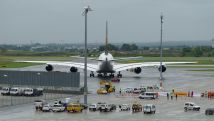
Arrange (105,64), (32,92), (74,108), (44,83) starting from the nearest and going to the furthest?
(74,108)
(32,92)
(44,83)
(105,64)

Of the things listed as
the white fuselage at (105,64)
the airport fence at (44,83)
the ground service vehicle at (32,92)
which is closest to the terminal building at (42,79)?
the airport fence at (44,83)

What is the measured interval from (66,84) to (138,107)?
966 inches

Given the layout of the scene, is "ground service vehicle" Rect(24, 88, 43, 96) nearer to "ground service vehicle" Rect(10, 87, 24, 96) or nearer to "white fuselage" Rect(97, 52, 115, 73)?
"ground service vehicle" Rect(10, 87, 24, 96)

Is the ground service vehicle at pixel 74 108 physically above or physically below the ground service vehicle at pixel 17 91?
below

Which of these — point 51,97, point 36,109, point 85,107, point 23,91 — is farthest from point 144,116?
point 23,91

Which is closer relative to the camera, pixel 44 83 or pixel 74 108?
pixel 74 108

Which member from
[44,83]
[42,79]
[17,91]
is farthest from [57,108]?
[42,79]

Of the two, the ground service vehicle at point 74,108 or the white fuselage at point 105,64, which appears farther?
the white fuselage at point 105,64

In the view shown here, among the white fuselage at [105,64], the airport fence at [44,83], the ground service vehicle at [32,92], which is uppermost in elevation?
the white fuselage at [105,64]

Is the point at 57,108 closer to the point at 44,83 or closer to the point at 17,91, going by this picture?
the point at 17,91

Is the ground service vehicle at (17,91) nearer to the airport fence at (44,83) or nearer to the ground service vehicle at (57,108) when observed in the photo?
the airport fence at (44,83)

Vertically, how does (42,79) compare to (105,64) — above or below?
below

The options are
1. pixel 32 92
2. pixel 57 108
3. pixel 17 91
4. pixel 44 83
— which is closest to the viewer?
pixel 57 108

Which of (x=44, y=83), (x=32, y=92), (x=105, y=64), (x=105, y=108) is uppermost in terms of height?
(x=105, y=64)
